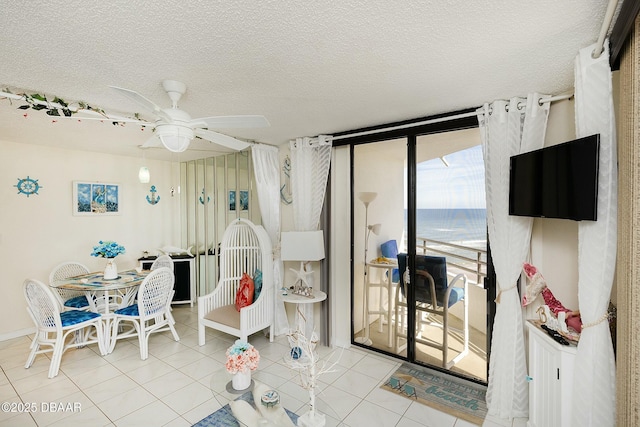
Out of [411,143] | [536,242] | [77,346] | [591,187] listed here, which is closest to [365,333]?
[536,242]

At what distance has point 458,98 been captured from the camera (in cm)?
230

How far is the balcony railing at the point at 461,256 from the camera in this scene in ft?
8.52

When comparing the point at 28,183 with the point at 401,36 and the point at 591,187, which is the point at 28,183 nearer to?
the point at 401,36

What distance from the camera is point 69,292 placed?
361 centimetres

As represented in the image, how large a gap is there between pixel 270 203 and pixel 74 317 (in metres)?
2.35

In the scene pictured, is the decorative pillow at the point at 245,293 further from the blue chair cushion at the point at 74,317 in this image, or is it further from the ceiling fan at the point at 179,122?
the ceiling fan at the point at 179,122

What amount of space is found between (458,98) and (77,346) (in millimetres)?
4549

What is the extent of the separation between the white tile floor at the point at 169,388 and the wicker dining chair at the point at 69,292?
54 cm

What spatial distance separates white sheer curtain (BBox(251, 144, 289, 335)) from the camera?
3.63 meters

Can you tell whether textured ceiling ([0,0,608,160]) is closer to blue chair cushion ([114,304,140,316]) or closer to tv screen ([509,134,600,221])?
tv screen ([509,134,600,221])

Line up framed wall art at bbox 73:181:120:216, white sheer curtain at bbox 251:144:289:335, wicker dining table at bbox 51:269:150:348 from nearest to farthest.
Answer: wicker dining table at bbox 51:269:150:348, white sheer curtain at bbox 251:144:289:335, framed wall art at bbox 73:181:120:216

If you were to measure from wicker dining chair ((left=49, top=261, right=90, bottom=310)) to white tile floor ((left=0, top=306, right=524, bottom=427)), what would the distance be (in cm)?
54

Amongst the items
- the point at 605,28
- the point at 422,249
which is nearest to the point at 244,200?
the point at 422,249

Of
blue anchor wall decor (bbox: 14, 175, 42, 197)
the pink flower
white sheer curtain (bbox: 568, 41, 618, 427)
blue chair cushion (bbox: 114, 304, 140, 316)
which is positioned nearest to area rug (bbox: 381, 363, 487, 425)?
white sheer curtain (bbox: 568, 41, 618, 427)
